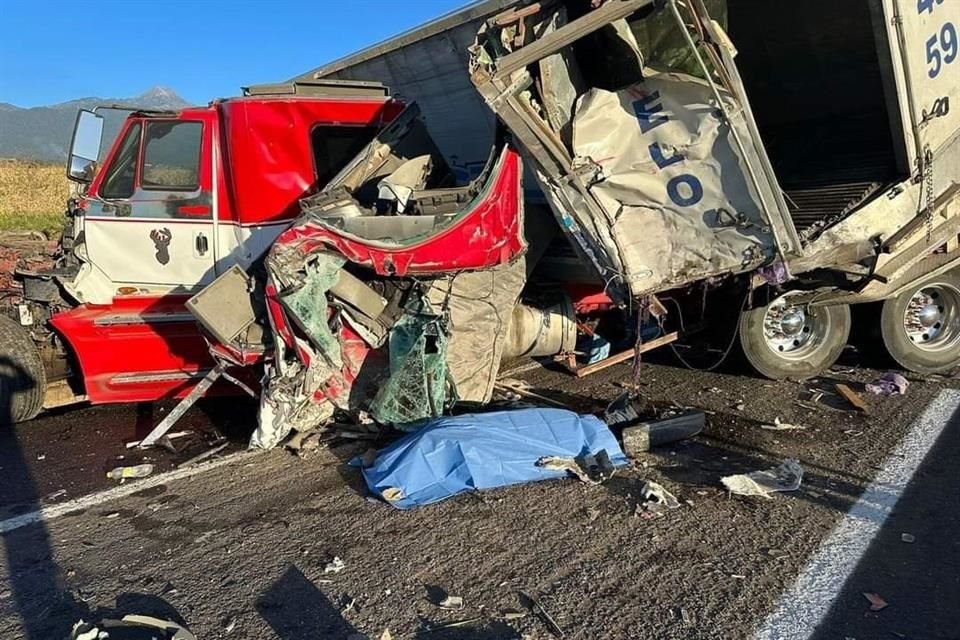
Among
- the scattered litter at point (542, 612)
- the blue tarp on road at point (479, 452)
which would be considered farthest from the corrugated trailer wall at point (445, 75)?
the scattered litter at point (542, 612)

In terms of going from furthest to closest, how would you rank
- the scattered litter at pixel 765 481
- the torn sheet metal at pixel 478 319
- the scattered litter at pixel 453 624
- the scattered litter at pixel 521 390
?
the scattered litter at pixel 521 390
the torn sheet metal at pixel 478 319
the scattered litter at pixel 765 481
the scattered litter at pixel 453 624

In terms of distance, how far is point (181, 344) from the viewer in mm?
5379

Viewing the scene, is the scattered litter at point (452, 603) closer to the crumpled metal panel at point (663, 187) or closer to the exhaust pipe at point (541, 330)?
the crumpled metal panel at point (663, 187)

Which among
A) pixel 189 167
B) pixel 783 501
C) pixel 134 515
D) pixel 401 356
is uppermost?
pixel 189 167

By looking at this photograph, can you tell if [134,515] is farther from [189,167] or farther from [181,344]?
[189,167]

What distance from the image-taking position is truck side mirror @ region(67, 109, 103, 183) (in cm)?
541

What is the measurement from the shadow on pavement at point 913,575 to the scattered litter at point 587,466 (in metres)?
1.38

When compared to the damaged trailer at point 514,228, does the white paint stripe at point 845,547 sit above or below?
below

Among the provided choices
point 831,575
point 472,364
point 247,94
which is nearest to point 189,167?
point 247,94

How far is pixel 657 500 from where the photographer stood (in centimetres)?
383

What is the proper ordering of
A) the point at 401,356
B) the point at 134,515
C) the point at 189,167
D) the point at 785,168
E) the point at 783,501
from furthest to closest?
the point at 785,168 < the point at 189,167 < the point at 401,356 < the point at 134,515 < the point at 783,501

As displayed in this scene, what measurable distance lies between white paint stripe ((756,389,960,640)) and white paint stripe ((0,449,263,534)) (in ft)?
11.4

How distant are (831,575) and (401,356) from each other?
2802mm

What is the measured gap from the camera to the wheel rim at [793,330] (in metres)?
5.73
